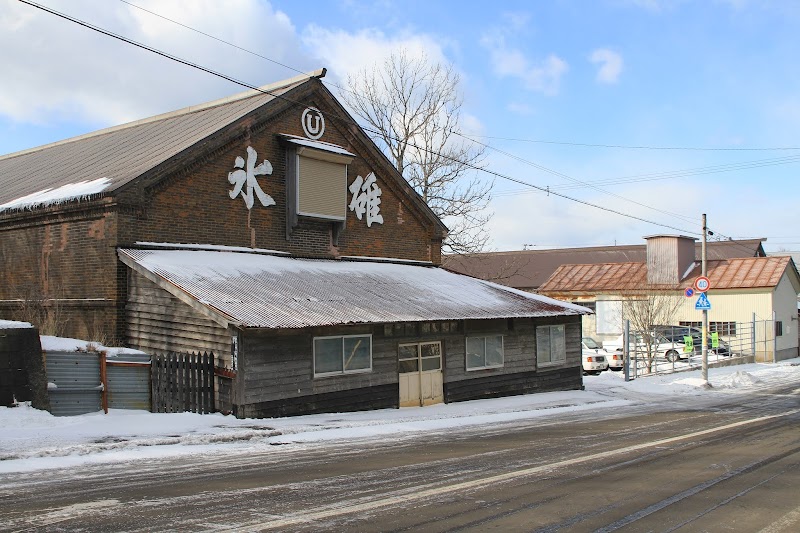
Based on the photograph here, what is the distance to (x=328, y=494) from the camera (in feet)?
26.8

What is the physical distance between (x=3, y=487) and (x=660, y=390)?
20.8 meters

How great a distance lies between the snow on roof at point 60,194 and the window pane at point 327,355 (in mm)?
6764

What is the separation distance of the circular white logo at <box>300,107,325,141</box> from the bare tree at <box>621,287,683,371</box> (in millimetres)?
16577

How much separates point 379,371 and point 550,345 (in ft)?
26.8

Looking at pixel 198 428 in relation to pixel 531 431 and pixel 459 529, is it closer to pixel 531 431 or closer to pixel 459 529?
pixel 531 431

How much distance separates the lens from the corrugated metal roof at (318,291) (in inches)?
597

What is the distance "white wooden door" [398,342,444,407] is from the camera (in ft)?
61.9

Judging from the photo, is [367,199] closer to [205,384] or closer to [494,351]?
[494,351]

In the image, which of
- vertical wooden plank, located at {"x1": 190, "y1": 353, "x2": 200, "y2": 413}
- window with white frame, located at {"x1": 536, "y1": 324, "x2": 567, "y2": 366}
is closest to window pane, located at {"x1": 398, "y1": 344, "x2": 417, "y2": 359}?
vertical wooden plank, located at {"x1": 190, "y1": 353, "x2": 200, "y2": 413}

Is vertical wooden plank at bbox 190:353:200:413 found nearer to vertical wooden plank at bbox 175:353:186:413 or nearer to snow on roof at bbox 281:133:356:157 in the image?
vertical wooden plank at bbox 175:353:186:413

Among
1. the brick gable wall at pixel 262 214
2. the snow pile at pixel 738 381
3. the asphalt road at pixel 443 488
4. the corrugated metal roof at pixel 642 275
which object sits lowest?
the snow pile at pixel 738 381

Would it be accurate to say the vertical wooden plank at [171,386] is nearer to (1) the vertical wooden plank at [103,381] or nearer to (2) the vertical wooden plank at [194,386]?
(2) the vertical wooden plank at [194,386]

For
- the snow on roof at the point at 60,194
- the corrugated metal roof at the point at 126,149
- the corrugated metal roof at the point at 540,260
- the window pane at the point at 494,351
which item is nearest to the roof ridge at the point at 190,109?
the corrugated metal roof at the point at 126,149

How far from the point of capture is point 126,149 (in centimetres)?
2255
